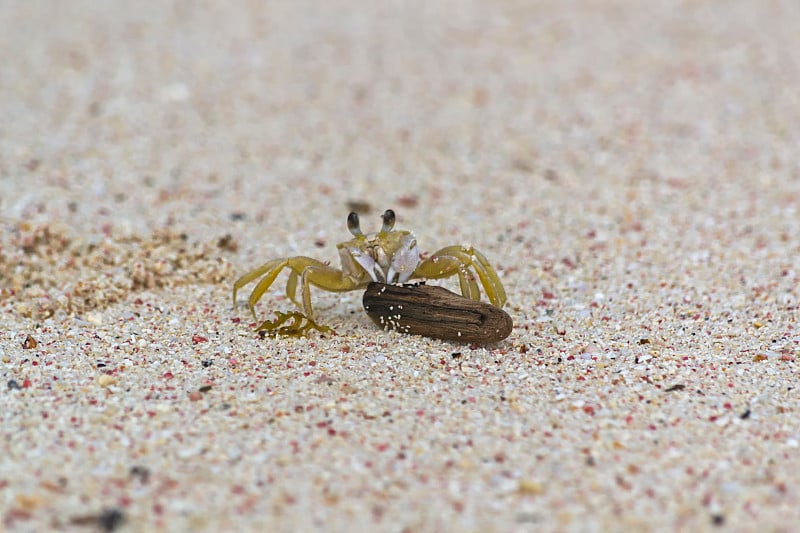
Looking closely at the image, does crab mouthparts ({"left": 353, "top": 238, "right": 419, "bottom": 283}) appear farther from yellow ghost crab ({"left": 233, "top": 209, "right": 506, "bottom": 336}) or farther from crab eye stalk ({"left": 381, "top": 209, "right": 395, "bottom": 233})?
crab eye stalk ({"left": 381, "top": 209, "right": 395, "bottom": 233})

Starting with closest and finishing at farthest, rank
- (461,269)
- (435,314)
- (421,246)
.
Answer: (435,314) → (461,269) → (421,246)

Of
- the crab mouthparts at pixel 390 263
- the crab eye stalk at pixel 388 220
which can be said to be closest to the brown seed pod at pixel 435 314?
the crab mouthparts at pixel 390 263

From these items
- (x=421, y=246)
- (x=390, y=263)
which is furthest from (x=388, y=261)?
(x=421, y=246)

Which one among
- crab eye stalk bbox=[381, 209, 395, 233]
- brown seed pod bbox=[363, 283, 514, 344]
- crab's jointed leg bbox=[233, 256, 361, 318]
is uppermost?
crab eye stalk bbox=[381, 209, 395, 233]

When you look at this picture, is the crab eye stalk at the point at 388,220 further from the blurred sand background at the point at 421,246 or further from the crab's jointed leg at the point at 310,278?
the blurred sand background at the point at 421,246

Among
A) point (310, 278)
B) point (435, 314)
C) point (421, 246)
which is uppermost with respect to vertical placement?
point (421, 246)

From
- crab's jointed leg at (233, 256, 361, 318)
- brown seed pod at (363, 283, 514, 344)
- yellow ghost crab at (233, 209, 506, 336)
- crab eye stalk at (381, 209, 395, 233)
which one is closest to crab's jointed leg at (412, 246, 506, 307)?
yellow ghost crab at (233, 209, 506, 336)

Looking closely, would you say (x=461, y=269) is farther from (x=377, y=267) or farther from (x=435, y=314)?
(x=377, y=267)
